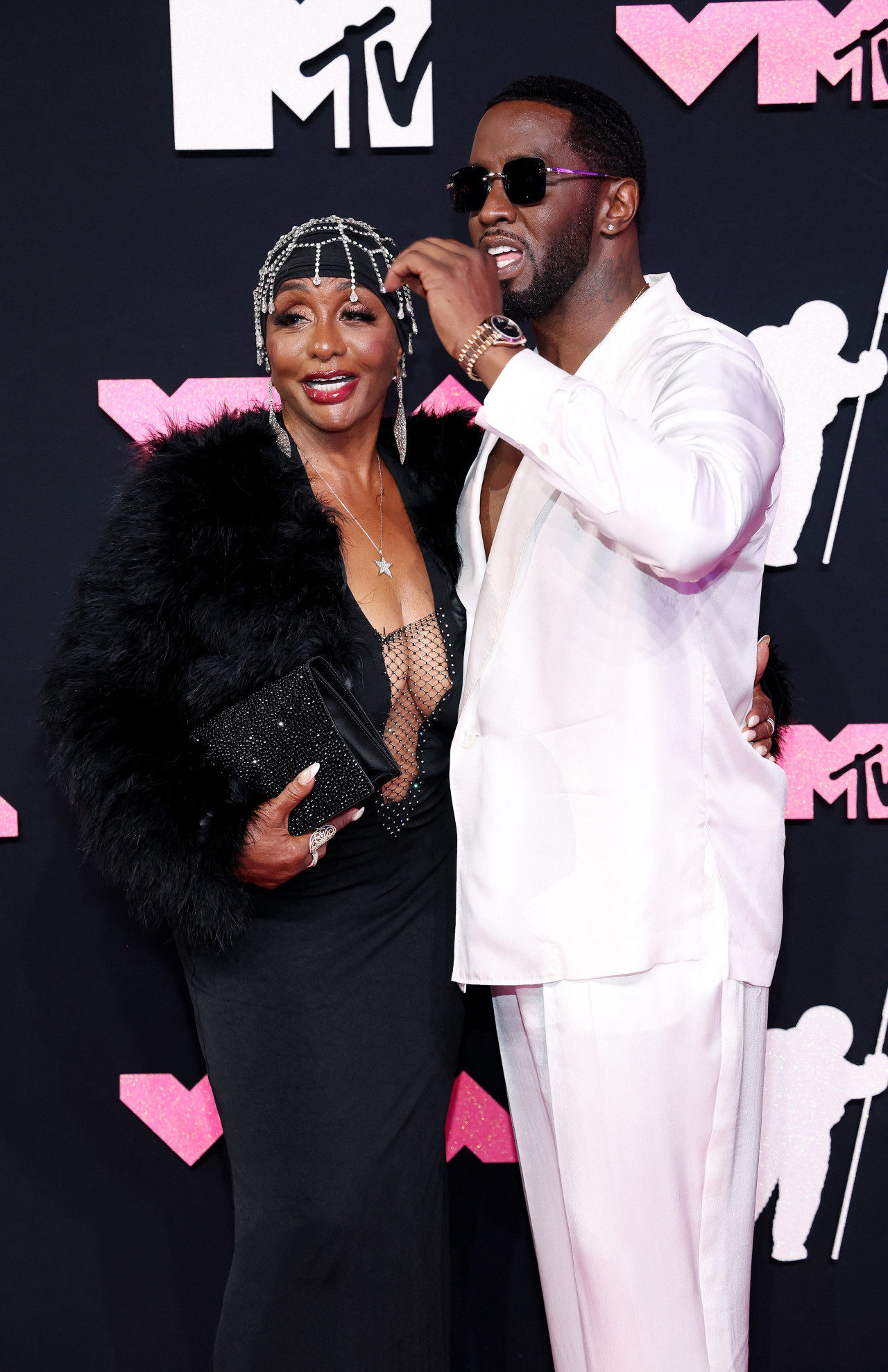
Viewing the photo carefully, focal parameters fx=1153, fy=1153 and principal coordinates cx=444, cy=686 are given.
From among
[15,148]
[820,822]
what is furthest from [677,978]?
[15,148]

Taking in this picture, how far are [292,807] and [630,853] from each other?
54 cm

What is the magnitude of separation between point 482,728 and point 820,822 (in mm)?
1109

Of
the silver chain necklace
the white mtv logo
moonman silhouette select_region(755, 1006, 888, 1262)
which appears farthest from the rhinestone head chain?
moonman silhouette select_region(755, 1006, 888, 1262)

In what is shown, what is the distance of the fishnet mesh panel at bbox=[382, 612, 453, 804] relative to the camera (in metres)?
1.94

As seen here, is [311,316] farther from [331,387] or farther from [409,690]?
[409,690]

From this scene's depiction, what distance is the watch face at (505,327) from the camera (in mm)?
1555

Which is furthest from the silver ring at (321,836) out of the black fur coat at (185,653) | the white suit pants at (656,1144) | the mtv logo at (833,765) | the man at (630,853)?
the mtv logo at (833,765)

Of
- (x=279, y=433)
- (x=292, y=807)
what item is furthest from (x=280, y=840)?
(x=279, y=433)

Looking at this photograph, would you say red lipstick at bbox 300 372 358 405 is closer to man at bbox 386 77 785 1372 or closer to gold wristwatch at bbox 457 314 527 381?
man at bbox 386 77 785 1372

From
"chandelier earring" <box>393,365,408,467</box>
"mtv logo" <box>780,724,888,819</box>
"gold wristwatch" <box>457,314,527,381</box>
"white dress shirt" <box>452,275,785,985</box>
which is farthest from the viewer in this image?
"mtv logo" <box>780,724,888,819</box>

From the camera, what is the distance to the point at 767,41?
2.38 meters

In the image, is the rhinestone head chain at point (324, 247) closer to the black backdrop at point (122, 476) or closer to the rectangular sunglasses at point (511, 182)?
the rectangular sunglasses at point (511, 182)

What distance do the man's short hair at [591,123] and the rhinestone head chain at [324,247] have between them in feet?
1.03

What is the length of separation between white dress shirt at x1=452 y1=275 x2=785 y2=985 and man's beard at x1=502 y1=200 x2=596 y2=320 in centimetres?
14
